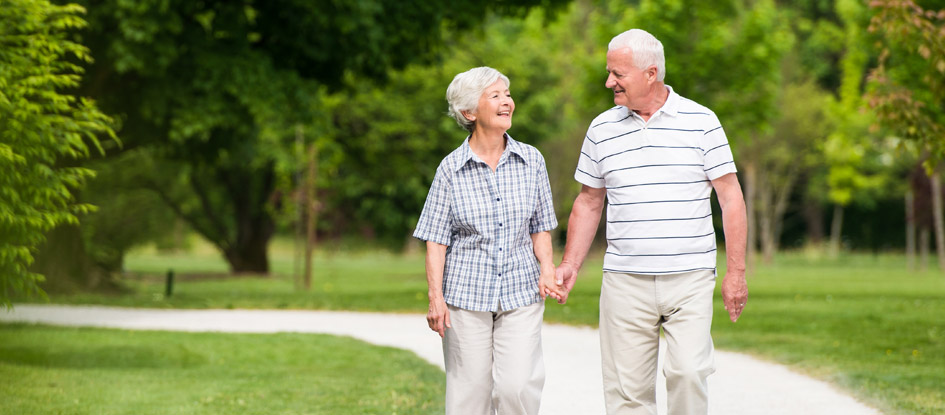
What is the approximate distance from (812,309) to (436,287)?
44.4ft

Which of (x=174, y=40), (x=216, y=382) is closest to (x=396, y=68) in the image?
(x=174, y=40)

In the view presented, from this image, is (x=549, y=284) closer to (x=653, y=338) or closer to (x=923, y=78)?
(x=653, y=338)

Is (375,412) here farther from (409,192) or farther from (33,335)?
(409,192)

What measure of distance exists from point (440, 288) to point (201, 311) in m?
12.9

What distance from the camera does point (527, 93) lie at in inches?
1419

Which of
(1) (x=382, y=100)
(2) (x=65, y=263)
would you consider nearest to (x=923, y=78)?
(2) (x=65, y=263)

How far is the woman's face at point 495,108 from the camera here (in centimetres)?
484

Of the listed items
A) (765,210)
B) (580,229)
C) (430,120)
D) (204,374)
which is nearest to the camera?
(580,229)

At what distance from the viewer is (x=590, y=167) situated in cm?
518

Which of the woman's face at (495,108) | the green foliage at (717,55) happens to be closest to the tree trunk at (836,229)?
the green foliage at (717,55)

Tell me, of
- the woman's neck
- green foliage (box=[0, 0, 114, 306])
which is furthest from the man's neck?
green foliage (box=[0, 0, 114, 306])

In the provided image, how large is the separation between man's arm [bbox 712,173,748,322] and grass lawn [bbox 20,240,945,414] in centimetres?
339

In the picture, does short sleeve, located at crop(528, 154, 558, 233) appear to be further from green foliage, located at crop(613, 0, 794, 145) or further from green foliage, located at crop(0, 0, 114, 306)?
green foliage, located at crop(613, 0, 794, 145)

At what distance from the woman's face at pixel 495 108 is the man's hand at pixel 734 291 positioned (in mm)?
1165
